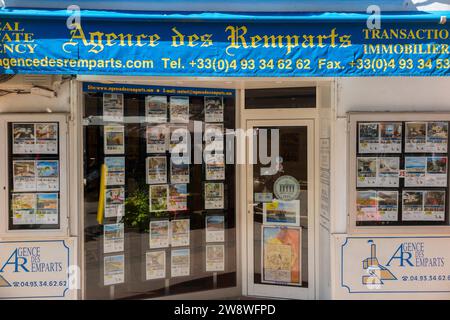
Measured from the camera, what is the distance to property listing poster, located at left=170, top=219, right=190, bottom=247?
5.20 meters

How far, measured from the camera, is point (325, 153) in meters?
4.76

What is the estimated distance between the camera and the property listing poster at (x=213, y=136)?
523 cm

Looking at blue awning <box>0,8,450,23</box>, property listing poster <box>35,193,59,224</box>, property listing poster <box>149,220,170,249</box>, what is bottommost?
property listing poster <box>149,220,170,249</box>

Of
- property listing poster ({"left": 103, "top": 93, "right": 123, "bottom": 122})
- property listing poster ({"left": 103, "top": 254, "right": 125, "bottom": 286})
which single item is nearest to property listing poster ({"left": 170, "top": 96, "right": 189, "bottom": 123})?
property listing poster ({"left": 103, "top": 93, "right": 123, "bottom": 122})

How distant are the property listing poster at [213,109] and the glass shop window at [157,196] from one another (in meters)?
0.01

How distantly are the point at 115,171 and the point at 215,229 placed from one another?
4.41ft

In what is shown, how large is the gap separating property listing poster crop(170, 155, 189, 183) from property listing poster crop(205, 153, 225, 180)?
245 millimetres

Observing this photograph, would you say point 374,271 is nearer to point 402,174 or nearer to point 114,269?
point 402,174

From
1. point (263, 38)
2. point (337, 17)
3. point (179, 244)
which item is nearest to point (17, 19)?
point (263, 38)

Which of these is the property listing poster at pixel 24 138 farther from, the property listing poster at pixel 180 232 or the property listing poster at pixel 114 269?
the property listing poster at pixel 180 232

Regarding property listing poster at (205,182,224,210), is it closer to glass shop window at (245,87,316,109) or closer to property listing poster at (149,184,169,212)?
property listing poster at (149,184,169,212)

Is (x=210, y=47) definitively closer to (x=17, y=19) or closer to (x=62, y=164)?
(x=17, y=19)

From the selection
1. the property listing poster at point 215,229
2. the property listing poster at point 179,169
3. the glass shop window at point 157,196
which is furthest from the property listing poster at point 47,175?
the property listing poster at point 215,229

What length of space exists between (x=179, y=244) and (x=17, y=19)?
287 centimetres
